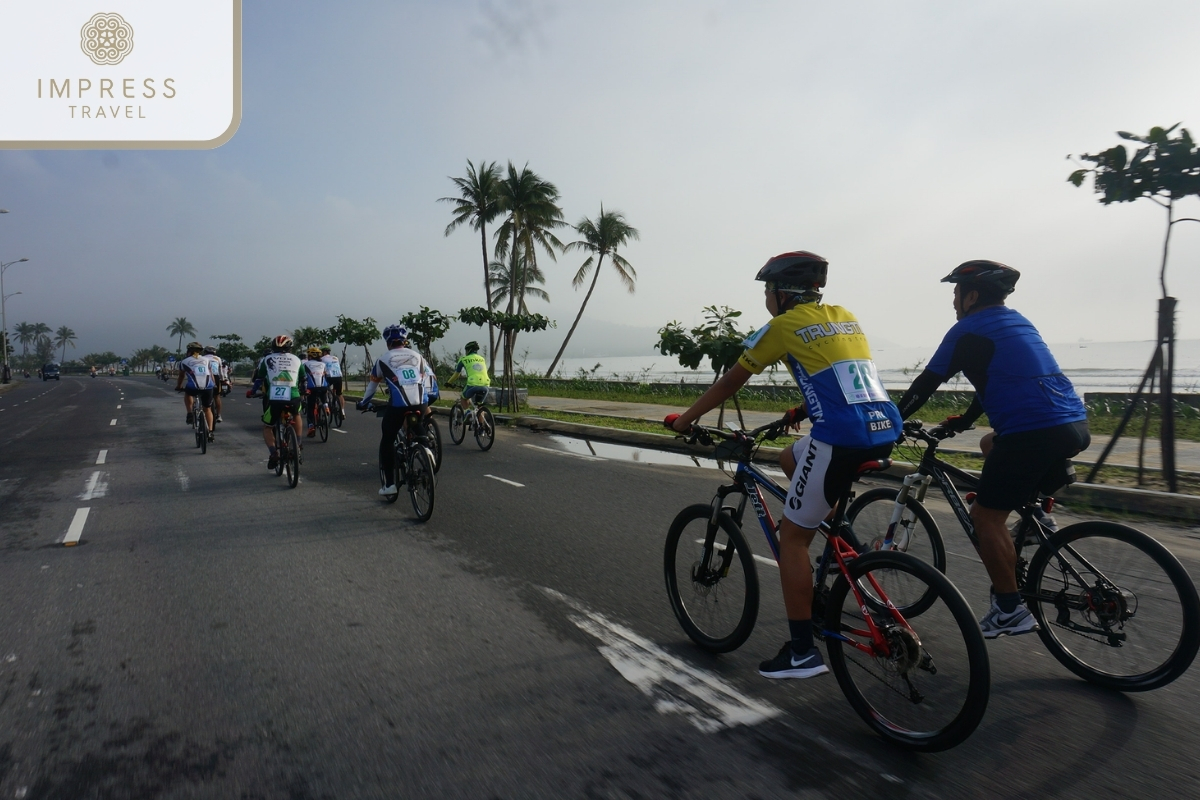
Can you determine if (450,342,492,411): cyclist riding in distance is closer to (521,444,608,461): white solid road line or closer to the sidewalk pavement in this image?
(521,444,608,461): white solid road line

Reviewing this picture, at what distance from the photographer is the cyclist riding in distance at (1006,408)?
357 cm

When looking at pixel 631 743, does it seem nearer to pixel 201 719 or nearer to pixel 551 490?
pixel 201 719

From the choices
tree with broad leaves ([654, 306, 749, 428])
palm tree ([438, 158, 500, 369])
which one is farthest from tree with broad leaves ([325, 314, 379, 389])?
tree with broad leaves ([654, 306, 749, 428])

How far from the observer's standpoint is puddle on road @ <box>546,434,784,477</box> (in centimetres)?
1116

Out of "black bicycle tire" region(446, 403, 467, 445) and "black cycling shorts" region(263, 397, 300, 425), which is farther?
"black bicycle tire" region(446, 403, 467, 445)

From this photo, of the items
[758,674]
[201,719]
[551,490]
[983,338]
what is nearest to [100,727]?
[201,719]

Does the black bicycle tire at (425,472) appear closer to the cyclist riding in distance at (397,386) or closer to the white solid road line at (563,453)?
the cyclist riding in distance at (397,386)

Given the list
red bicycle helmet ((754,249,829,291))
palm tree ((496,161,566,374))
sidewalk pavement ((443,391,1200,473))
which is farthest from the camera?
palm tree ((496,161,566,374))

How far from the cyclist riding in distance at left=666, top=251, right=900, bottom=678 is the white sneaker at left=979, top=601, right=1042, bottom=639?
3.45 ft

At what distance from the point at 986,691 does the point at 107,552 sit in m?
6.67

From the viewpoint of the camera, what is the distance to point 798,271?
345cm

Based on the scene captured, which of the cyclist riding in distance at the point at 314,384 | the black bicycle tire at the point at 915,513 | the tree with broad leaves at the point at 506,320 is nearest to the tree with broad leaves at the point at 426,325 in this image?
the tree with broad leaves at the point at 506,320

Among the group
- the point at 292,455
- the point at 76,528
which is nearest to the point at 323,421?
the point at 292,455

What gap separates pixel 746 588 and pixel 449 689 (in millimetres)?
1507
